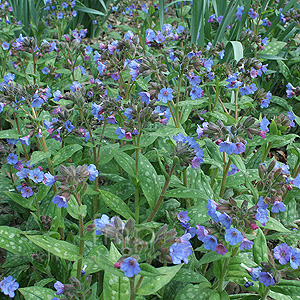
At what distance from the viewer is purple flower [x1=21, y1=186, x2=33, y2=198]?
228 cm

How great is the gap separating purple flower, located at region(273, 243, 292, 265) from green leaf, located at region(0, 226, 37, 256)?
1494 mm

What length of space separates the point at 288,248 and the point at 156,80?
162cm

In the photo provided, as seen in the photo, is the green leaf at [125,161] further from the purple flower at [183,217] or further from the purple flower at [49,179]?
the purple flower at [49,179]

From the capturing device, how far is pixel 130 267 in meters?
1.17

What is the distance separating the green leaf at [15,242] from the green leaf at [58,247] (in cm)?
45

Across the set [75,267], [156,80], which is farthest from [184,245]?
[156,80]

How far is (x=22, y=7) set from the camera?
503 centimetres

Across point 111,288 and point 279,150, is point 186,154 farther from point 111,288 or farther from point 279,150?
point 279,150

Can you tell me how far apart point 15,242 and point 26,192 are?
0.37 meters

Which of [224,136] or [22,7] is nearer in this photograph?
[224,136]

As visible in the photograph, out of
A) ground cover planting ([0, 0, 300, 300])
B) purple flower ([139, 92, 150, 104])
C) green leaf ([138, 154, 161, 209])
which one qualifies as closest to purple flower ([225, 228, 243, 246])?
ground cover planting ([0, 0, 300, 300])

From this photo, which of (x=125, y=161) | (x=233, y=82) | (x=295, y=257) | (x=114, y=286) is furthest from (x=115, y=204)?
(x=233, y=82)

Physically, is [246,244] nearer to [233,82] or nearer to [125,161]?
[125,161]

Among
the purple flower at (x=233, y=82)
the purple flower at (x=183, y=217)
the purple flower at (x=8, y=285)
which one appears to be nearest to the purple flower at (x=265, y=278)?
the purple flower at (x=183, y=217)
